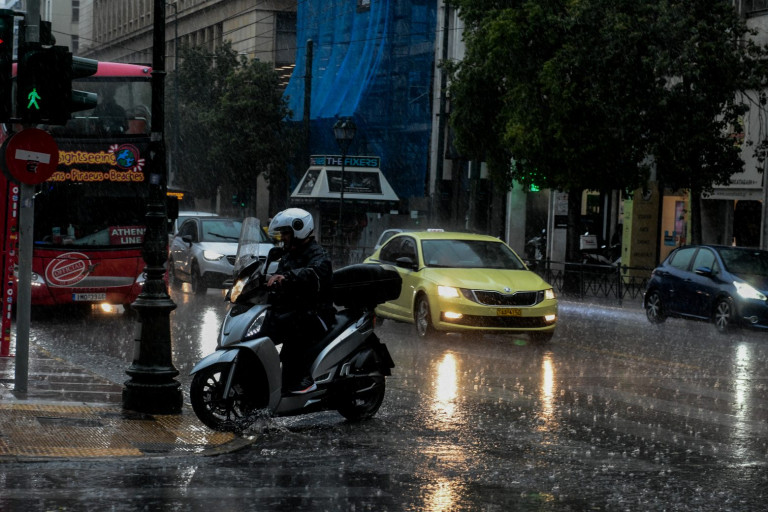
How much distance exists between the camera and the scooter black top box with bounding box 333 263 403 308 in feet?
33.1

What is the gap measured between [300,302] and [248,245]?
2.58 feet

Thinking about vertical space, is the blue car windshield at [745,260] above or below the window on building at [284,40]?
below

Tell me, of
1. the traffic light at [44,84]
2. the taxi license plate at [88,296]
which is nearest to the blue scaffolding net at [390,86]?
the taxi license plate at [88,296]

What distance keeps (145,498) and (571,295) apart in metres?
24.6

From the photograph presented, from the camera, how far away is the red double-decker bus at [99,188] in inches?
801

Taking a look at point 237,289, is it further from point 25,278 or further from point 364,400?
point 25,278

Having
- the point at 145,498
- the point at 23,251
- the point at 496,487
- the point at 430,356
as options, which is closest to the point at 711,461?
the point at 496,487

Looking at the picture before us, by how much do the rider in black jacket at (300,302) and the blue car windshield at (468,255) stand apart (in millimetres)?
8616

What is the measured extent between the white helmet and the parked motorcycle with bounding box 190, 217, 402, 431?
0.18 metres

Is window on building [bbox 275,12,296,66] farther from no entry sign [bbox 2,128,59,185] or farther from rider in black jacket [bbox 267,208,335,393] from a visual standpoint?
rider in black jacket [bbox 267,208,335,393]

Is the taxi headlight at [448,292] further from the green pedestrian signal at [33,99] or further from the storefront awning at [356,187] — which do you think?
the storefront awning at [356,187]

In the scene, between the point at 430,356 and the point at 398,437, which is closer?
the point at 398,437

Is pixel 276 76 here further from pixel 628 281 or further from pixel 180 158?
pixel 628 281

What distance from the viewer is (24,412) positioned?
9.57 meters
